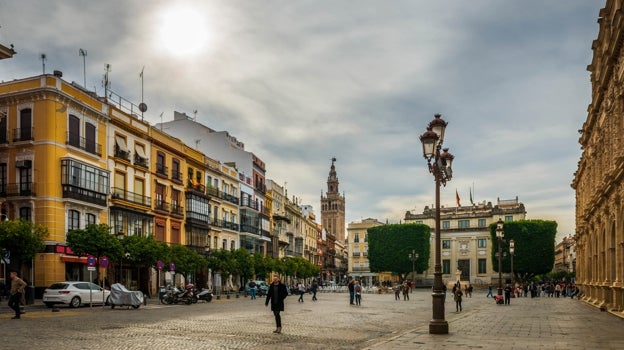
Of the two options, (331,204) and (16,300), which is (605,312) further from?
(331,204)

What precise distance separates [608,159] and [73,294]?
86.0 ft

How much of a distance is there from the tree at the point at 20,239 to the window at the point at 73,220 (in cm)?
735

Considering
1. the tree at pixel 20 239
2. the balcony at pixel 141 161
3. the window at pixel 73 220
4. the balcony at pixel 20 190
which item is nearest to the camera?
the tree at pixel 20 239

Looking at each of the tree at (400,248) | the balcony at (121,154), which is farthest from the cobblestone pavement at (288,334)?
the tree at (400,248)

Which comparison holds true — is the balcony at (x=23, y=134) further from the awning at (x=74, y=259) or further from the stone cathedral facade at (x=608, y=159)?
the stone cathedral facade at (x=608, y=159)

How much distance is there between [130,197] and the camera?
4850 centimetres

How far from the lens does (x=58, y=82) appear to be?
4009 centimetres

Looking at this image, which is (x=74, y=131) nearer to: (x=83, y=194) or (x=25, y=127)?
(x=25, y=127)

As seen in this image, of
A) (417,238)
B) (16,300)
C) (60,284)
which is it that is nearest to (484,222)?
(417,238)

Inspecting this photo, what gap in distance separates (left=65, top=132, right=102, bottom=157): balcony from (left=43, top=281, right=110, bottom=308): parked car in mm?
12146

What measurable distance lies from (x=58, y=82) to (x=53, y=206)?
7802 millimetres

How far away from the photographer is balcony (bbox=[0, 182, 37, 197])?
39.2m

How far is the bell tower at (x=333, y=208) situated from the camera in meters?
170

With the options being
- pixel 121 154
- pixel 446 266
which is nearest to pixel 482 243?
pixel 446 266
